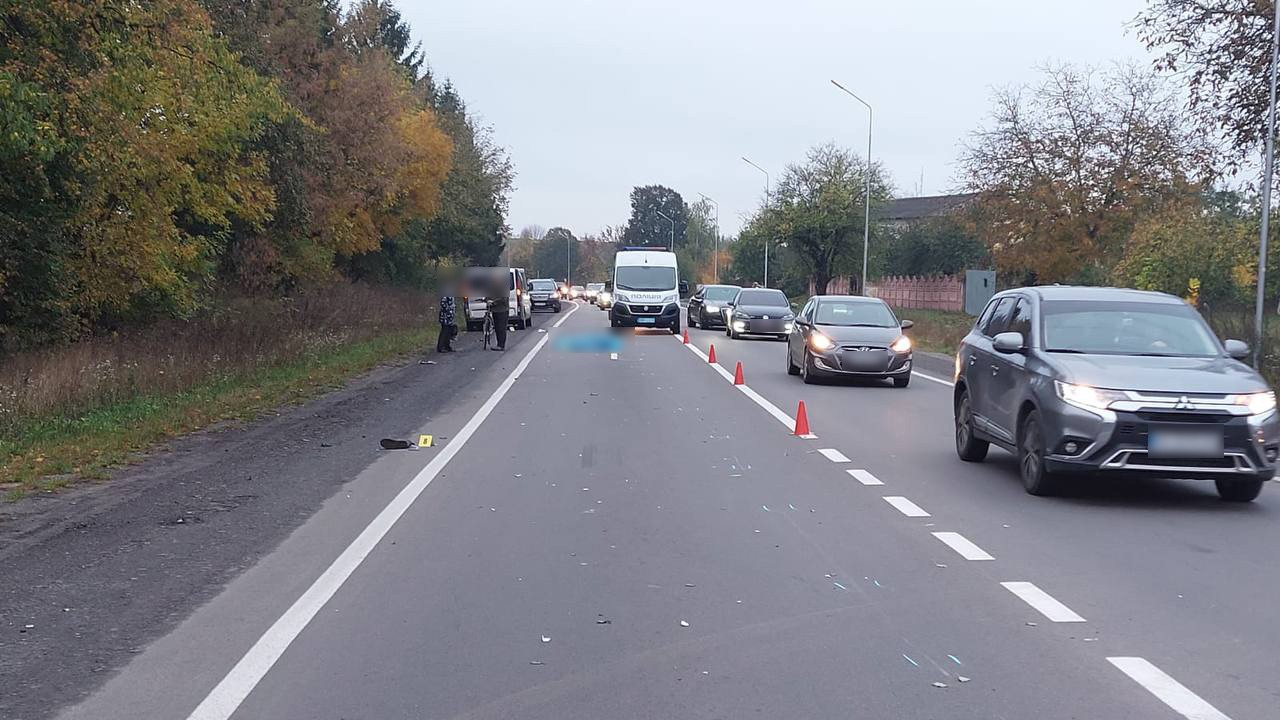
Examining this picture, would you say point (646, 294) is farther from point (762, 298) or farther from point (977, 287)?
point (977, 287)

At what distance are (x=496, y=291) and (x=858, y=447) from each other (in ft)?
60.6

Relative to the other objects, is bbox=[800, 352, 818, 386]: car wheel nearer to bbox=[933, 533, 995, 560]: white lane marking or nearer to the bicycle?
the bicycle

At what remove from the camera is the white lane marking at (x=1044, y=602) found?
255 inches

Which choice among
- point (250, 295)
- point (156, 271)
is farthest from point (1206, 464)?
point (250, 295)

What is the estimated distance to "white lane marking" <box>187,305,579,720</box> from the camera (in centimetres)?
511

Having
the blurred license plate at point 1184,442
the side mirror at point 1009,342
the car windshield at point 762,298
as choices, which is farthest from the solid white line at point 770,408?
the car windshield at point 762,298

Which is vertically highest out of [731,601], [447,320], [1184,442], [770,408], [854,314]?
[854,314]

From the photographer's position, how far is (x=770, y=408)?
58.0 feet

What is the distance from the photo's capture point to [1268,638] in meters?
6.14

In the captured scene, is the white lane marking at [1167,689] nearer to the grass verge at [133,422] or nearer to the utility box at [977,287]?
the grass verge at [133,422]

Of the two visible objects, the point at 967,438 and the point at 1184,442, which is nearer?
the point at 1184,442

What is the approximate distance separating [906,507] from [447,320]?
21.1m

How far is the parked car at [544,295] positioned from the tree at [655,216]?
97.7 m

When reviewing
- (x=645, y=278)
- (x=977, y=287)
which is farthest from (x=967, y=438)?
(x=645, y=278)
